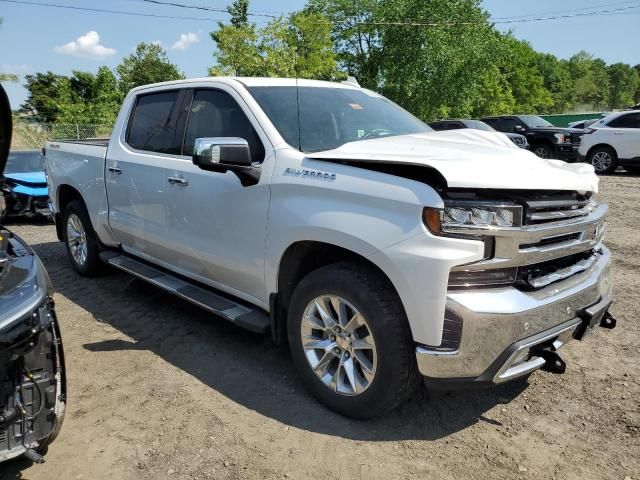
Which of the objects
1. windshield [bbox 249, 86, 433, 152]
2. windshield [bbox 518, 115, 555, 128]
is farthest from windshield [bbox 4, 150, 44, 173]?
windshield [bbox 518, 115, 555, 128]

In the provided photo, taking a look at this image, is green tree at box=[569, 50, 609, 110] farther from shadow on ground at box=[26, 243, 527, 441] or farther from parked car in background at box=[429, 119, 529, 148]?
shadow on ground at box=[26, 243, 527, 441]

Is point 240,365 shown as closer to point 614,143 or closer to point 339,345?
point 339,345

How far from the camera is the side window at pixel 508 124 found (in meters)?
18.6

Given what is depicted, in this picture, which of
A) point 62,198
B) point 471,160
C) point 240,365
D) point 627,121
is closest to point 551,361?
Result: point 471,160

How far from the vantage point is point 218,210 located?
148 inches

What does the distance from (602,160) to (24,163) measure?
46.4 ft

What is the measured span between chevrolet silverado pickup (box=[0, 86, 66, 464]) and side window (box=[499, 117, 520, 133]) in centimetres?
1818

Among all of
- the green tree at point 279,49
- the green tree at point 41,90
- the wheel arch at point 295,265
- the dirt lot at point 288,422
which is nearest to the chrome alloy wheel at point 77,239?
the dirt lot at point 288,422

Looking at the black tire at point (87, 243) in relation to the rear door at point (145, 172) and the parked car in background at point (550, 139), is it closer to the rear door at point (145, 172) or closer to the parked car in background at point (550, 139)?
the rear door at point (145, 172)

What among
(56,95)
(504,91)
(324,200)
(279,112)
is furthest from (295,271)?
(504,91)

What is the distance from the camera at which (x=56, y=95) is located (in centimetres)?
4841

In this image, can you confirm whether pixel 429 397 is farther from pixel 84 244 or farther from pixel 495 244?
pixel 84 244

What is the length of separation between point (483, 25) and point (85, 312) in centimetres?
3711

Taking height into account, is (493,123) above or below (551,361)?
above
